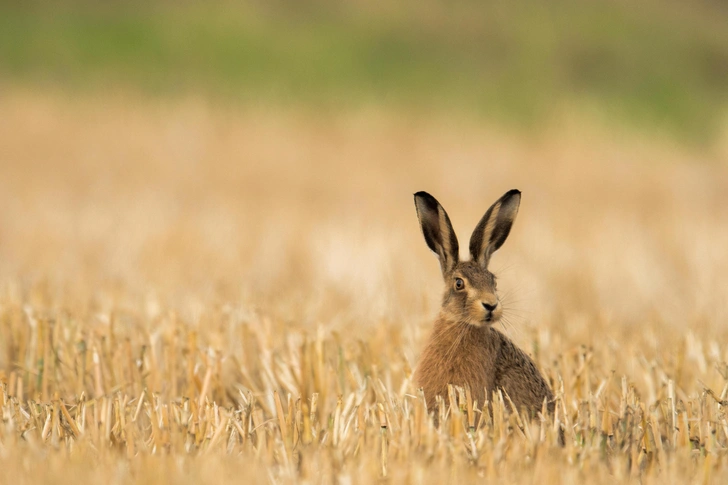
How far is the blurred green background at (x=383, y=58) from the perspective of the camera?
51.9 ft

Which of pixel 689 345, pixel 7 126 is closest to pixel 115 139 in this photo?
pixel 7 126

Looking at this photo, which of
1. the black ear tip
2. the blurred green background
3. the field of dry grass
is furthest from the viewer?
the blurred green background

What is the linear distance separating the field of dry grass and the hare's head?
0.20 meters

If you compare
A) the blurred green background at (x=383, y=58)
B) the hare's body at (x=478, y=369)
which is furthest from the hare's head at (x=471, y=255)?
the blurred green background at (x=383, y=58)

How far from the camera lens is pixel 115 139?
14.0 metres

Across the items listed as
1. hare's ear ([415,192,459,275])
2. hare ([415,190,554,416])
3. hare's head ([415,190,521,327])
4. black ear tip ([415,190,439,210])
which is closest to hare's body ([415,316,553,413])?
hare ([415,190,554,416])

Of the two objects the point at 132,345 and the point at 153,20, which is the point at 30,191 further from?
the point at 132,345

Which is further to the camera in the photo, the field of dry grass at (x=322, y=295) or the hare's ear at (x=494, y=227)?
the hare's ear at (x=494, y=227)

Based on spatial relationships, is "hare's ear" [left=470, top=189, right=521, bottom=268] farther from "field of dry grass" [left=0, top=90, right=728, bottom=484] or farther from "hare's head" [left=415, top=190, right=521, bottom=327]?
→ "field of dry grass" [left=0, top=90, right=728, bottom=484]

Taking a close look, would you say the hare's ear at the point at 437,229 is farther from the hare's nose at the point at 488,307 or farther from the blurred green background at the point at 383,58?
the blurred green background at the point at 383,58

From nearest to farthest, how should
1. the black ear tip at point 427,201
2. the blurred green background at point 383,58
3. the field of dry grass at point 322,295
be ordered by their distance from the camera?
1. the field of dry grass at point 322,295
2. the black ear tip at point 427,201
3. the blurred green background at point 383,58

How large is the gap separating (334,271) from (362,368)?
3.42 m

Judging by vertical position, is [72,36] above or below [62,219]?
above

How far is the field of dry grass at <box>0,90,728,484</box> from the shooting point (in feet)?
9.12
